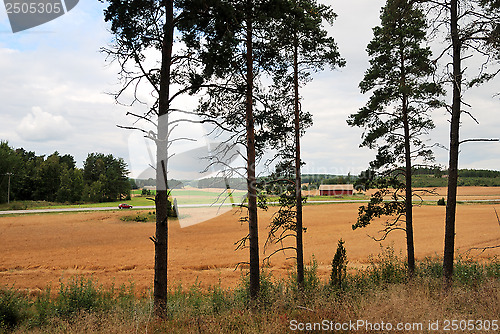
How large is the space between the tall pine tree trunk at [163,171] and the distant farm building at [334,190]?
329ft

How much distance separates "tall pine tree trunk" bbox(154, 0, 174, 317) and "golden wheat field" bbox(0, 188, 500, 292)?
4983 millimetres

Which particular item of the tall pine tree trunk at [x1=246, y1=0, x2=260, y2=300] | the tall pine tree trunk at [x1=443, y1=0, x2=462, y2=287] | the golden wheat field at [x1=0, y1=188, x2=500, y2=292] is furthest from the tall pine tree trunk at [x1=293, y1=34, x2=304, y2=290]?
the golden wheat field at [x1=0, y1=188, x2=500, y2=292]

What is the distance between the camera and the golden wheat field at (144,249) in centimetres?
1738

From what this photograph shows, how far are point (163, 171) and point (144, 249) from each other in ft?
65.2

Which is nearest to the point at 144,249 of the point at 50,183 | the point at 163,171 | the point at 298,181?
the point at 298,181

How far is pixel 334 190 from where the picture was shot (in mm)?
104375

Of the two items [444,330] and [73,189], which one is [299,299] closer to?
[444,330]

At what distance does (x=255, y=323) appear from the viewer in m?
5.72

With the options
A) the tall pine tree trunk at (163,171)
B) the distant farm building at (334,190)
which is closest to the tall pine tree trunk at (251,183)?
the tall pine tree trunk at (163,171)

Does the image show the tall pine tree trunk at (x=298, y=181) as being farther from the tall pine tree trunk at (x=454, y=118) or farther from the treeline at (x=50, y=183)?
the treeline at (x=50, y=183)

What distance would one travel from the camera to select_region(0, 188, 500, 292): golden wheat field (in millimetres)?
17375

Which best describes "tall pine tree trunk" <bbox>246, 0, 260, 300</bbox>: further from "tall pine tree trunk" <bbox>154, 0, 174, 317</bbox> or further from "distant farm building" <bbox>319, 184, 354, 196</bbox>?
"distant farm building" <bbox>319, 184, 354, 196</bbox>

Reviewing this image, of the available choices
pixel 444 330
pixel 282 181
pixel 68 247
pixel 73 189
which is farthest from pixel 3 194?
pixel 444 330

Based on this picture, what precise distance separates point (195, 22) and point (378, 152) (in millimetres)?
10631
